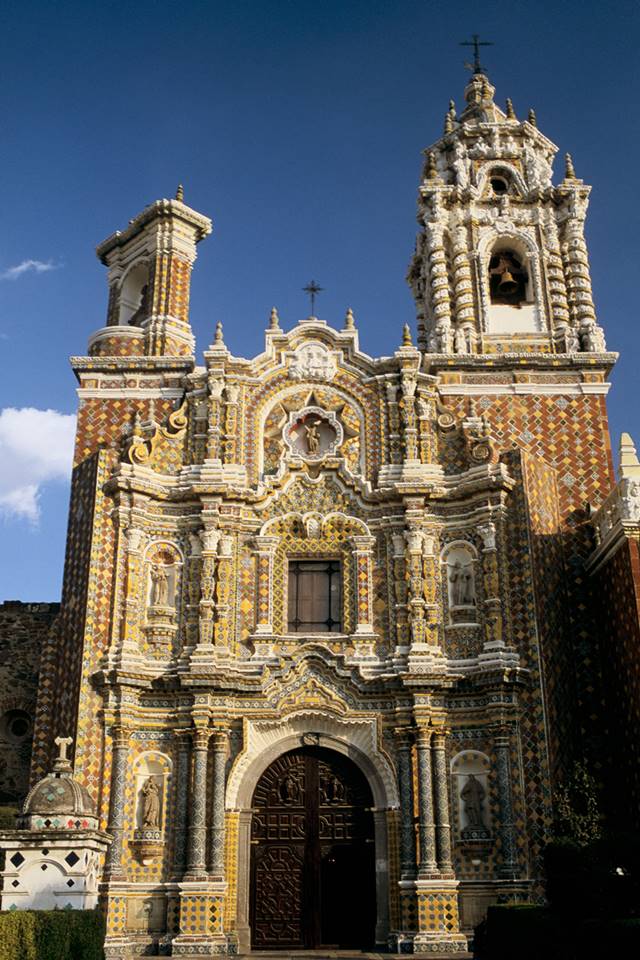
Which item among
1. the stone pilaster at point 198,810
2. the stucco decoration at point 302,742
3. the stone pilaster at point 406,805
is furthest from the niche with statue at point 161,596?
the stone pilaster at point 406,805

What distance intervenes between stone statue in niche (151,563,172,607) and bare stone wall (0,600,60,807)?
2.88 m

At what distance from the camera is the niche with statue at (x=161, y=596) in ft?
68.6

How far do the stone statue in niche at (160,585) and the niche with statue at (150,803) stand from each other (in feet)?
9.41

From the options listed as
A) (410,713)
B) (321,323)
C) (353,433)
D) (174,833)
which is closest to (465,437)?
(353,433)

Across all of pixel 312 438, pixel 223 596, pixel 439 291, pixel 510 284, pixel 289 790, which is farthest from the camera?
pixel 510 284

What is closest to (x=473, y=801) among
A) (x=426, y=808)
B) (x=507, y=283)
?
(x=426, y=808)

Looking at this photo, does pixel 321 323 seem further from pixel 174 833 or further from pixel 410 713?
pixel 174 833

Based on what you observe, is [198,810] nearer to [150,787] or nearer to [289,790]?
[150,787]

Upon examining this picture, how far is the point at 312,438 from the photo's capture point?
22.8 meters

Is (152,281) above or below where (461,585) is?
above

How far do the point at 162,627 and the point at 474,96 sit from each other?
16.5 m

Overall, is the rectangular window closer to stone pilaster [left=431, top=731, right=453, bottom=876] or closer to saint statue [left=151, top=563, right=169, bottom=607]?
saint statue [left=151, top=563, right=169, bottom=607]

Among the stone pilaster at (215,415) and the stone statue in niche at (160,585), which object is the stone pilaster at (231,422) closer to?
the stone pilaster at (215,415)

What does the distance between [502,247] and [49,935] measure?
1864 centimetres
